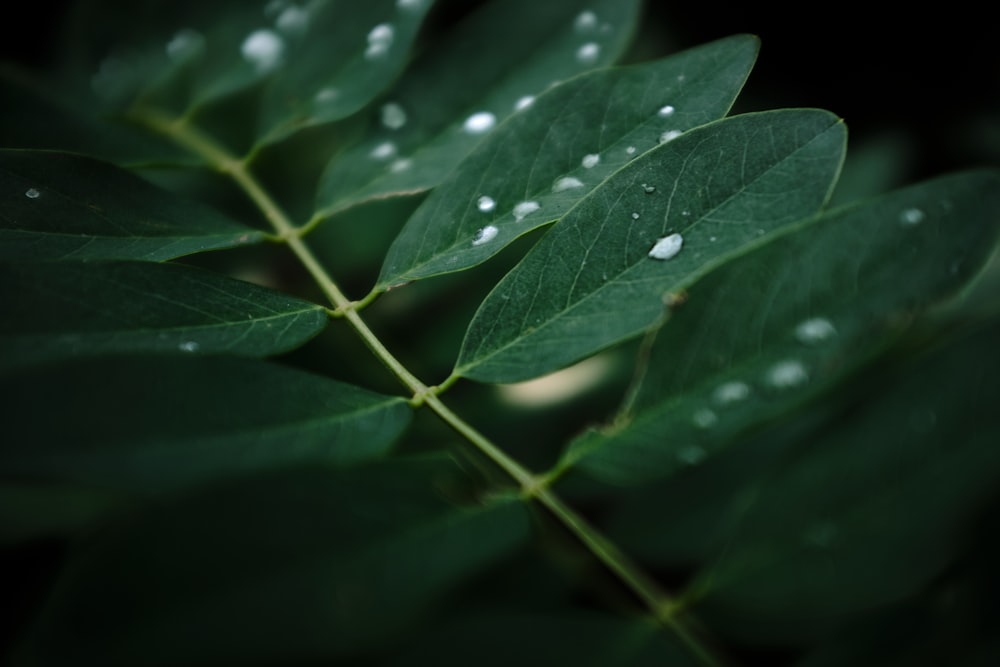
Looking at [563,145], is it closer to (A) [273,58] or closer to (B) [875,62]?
(A) [273,58]

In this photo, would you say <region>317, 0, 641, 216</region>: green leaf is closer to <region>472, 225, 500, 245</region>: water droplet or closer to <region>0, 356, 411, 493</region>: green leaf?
<region>472, 225, 500, 245</region>: water droplet

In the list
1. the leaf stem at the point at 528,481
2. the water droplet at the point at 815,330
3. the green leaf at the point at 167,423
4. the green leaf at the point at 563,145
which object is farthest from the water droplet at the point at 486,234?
the water droplet at the point at 815,330

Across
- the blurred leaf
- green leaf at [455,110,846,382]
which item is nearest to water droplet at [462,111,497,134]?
green leaf at [455,110,846,382]

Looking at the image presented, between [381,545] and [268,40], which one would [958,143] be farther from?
[381,545]

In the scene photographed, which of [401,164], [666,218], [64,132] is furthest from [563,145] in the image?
[64,132]

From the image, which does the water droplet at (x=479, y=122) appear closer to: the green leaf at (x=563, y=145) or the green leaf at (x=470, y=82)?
the green leaf at (x=470, y=82)
